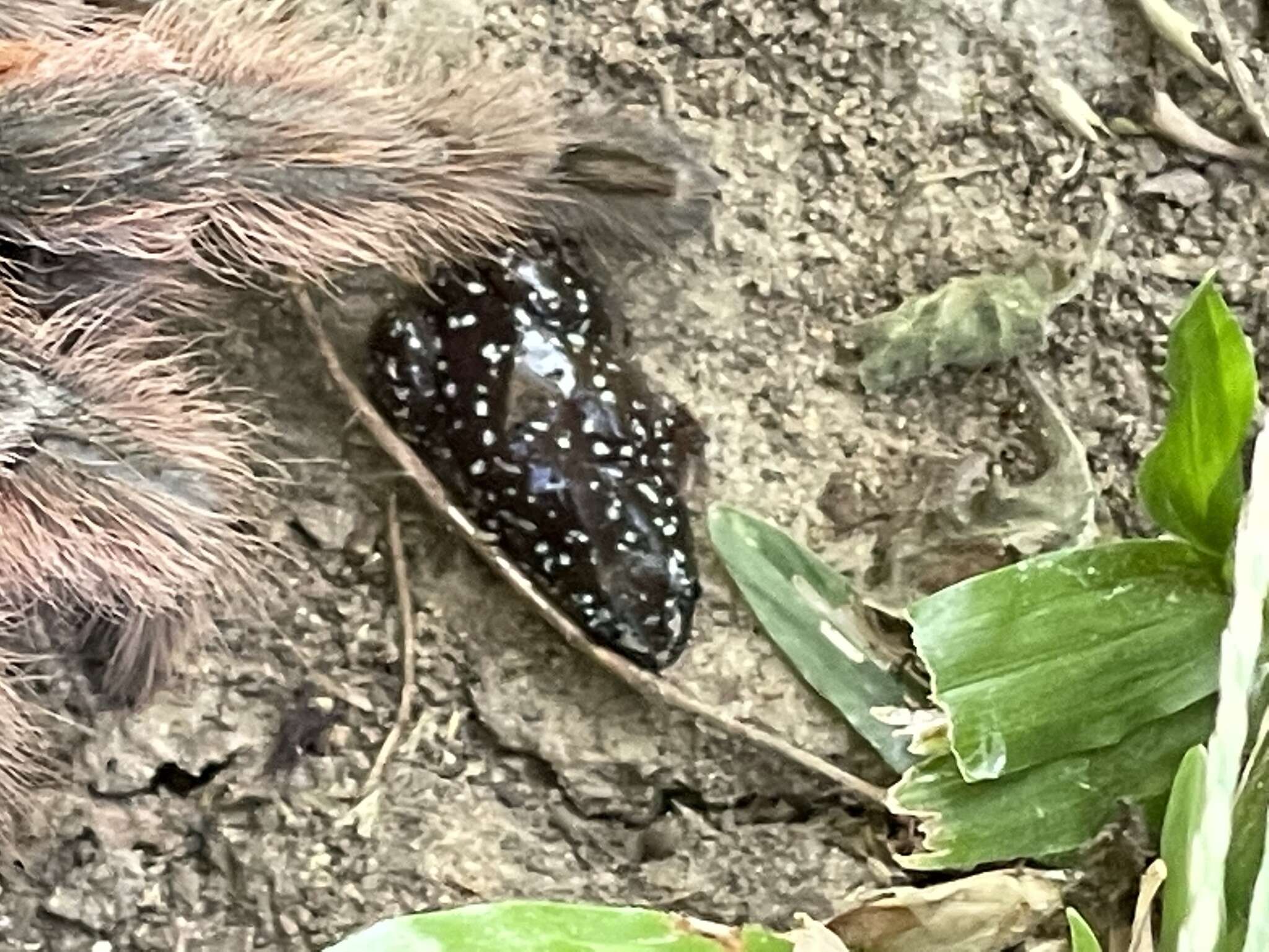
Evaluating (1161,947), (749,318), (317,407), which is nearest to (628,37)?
(749,318)

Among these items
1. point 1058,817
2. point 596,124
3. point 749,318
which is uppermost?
point 596,124

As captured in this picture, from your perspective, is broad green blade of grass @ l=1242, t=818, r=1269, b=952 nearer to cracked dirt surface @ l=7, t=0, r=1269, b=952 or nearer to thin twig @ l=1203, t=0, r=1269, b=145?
cracked dirt surface @ l=7, t=0, r=1269, b=952

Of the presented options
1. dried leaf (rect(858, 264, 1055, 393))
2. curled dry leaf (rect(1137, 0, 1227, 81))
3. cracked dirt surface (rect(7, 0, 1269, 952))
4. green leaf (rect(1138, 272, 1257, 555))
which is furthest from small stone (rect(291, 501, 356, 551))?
curled dry leaf (rect(1137, 0, 1227, 81))

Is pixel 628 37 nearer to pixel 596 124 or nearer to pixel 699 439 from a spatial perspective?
pixel 596 124

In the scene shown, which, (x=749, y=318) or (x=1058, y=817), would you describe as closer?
→ (x=1058, y=817)

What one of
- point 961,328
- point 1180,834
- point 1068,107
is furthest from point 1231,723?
point 1068,107

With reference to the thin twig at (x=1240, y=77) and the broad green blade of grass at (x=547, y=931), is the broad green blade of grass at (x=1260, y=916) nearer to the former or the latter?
the broad green blade of grass at (x=547, y=931)
